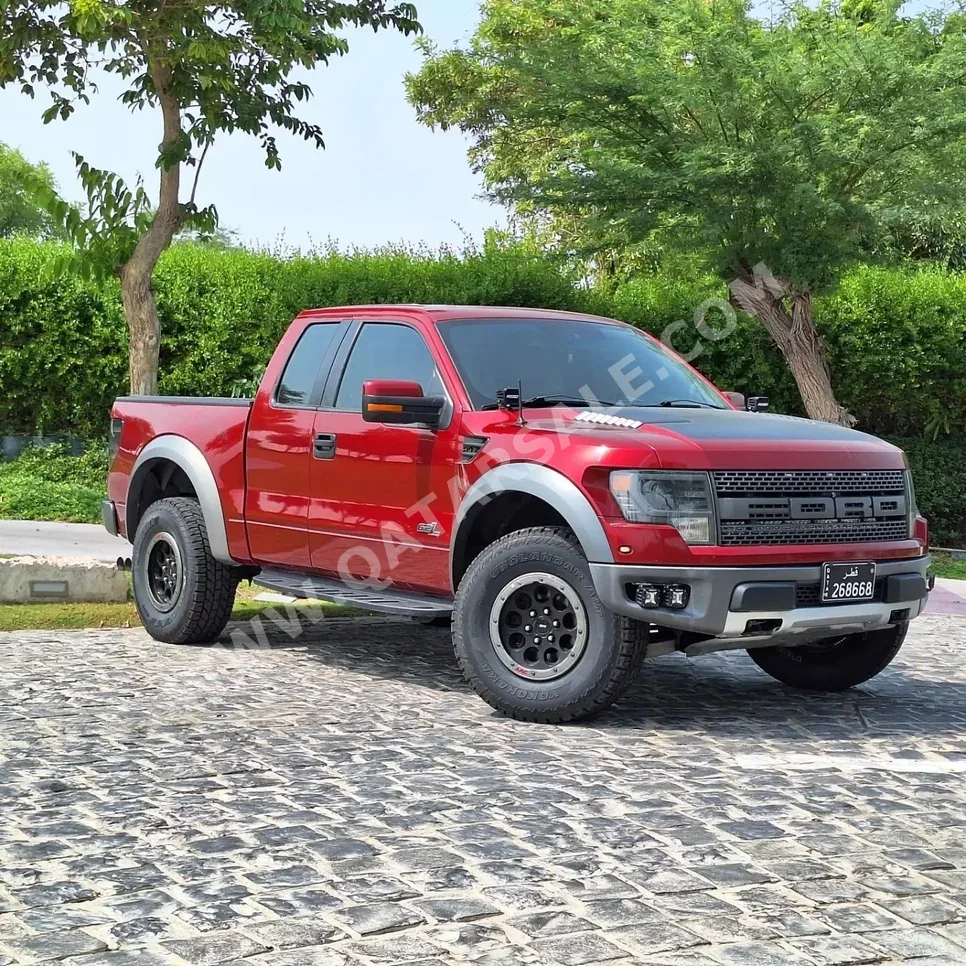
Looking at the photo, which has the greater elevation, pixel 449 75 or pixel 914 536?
pixel 449 75

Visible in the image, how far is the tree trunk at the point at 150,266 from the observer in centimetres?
1476

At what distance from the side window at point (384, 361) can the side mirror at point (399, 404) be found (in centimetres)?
29

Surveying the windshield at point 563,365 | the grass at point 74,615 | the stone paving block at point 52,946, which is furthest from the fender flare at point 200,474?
the stone paving block at point 52,946

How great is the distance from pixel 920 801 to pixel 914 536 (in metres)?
2.05

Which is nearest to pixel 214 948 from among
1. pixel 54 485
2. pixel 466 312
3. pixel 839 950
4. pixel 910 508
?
pixel 839 950

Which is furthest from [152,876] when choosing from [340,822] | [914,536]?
[914,536]

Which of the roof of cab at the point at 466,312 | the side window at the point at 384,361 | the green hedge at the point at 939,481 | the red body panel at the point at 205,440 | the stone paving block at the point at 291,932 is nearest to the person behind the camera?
the stone paving block at the point at 291,932

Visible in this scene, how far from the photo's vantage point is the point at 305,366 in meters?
8.55

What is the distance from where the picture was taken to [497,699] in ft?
22.5

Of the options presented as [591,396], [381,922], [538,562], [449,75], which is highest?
[449,75]

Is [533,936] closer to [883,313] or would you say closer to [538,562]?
[538,562]

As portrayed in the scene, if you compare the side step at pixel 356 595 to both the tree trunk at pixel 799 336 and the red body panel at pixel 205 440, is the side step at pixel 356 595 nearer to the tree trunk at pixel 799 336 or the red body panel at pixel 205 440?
the red body panel at pixel 205 440

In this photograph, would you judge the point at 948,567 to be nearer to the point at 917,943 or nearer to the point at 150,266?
the point at 150,266

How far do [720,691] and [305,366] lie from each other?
3.08 meters
